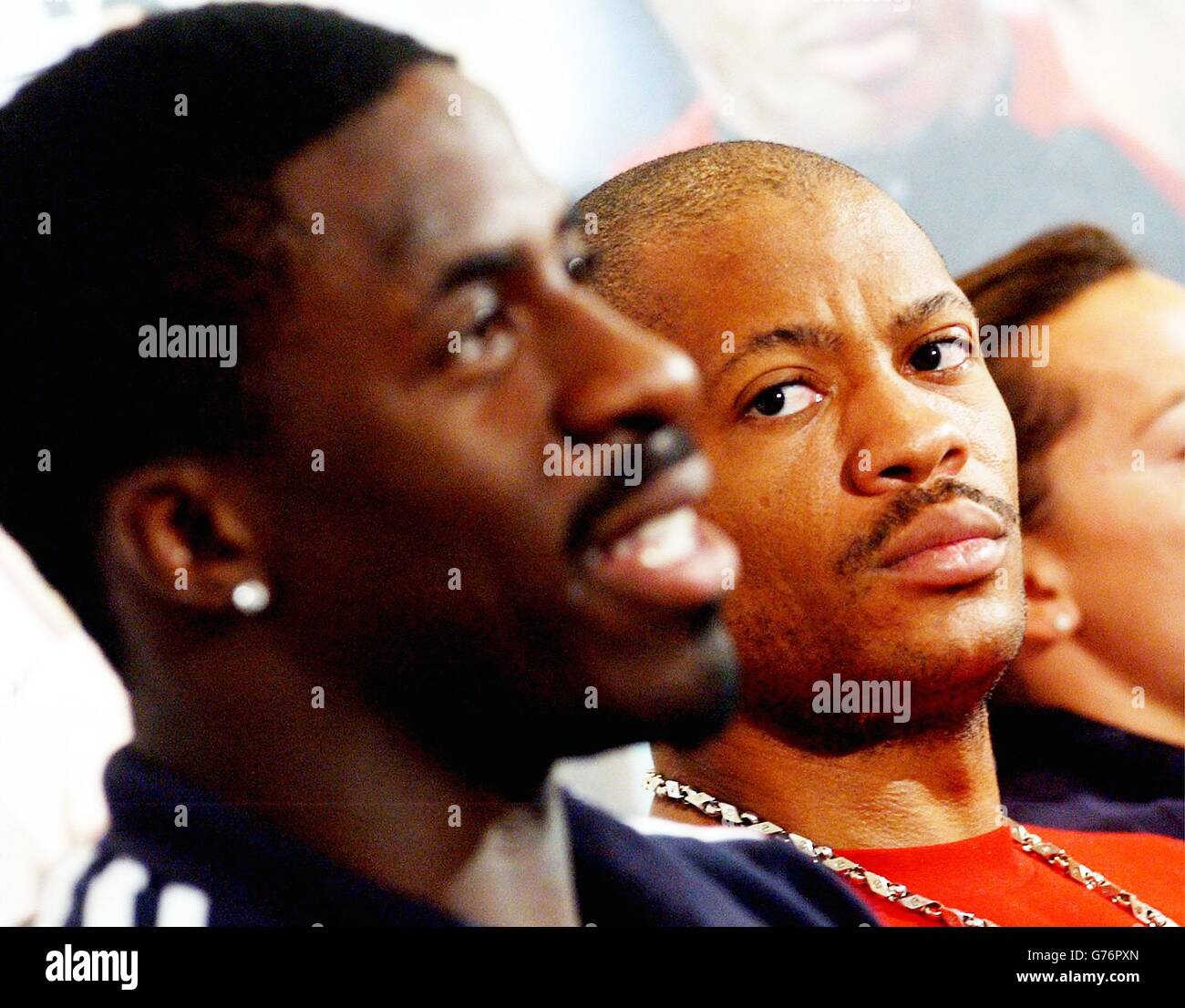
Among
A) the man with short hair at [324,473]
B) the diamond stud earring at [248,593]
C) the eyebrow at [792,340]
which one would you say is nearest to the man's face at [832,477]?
the eyebrow at [792,340]

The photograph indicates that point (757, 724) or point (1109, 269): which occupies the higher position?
point (1109, 269)

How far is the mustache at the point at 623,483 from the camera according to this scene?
3.01 ft

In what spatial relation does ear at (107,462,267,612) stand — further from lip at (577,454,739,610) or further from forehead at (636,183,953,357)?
forehead at (636,183,953,357)

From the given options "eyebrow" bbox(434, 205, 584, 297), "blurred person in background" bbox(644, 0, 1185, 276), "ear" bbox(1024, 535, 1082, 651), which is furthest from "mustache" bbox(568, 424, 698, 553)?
"ear" bbox(1024, 535, 1082, 651)

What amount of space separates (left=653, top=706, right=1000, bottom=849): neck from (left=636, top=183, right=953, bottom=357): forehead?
0.30 meters

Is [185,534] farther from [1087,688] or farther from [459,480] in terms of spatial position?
[1087,688]

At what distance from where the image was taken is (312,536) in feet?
3.03

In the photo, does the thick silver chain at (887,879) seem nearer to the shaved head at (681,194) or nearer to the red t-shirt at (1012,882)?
the red t-shirt at (1012,882)

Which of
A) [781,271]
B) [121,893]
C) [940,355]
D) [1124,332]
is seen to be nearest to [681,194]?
[781,271]

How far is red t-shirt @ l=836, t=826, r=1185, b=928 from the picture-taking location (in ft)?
3.96

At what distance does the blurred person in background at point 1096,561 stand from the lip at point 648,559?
2.03ft

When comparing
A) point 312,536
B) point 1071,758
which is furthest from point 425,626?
point 1071,758

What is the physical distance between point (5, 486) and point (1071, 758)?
952 millimetres
